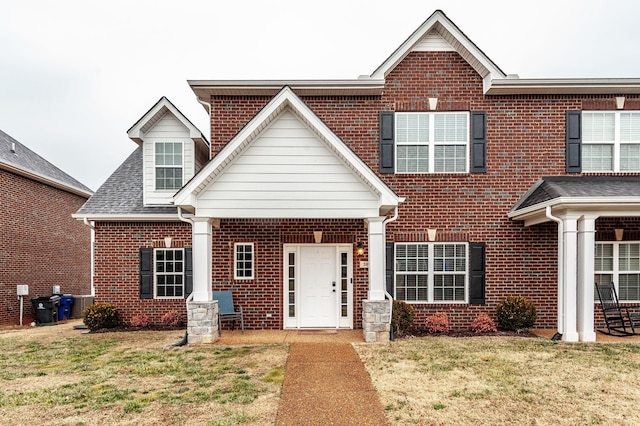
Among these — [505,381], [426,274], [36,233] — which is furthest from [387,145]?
[36,233]

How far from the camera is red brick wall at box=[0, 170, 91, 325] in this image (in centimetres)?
1252

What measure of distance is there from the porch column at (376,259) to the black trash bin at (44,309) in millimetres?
11462

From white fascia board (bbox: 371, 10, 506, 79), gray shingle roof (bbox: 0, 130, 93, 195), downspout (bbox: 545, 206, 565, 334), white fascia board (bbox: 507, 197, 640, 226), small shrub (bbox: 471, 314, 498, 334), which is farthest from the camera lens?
gray shingle roof (bbox: 0, 130, 93, 195)

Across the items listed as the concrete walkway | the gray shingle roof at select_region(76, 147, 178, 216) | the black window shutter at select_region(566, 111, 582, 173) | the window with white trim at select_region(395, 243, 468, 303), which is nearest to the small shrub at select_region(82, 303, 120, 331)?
the gray shingle roof at select_region(76, 147, 178, 216)

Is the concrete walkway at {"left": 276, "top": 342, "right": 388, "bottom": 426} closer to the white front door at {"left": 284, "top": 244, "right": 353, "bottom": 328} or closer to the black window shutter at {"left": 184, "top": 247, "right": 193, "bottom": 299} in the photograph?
the white front door at {"left": 284, "top": 244, "right": 353, "bottom": 328}

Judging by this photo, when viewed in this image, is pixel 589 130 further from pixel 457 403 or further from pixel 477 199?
pixel 457 403

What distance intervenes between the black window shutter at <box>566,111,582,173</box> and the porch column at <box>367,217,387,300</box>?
5387 mm

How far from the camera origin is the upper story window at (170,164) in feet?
35.2

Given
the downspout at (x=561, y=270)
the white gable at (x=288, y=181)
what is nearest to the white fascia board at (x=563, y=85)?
the downspout at (x=561, y=270)

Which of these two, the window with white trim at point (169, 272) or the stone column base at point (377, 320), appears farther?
the window with white trim at point (169, 272)

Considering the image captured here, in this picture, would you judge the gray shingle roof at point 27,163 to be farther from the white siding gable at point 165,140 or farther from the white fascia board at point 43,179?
the white siding gable at point 165,140

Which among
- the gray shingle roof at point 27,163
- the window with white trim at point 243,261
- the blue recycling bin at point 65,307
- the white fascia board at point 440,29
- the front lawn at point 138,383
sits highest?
the white fascia board at point 440,29

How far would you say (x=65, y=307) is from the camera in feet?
45.2

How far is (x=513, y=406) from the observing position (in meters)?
5.09
